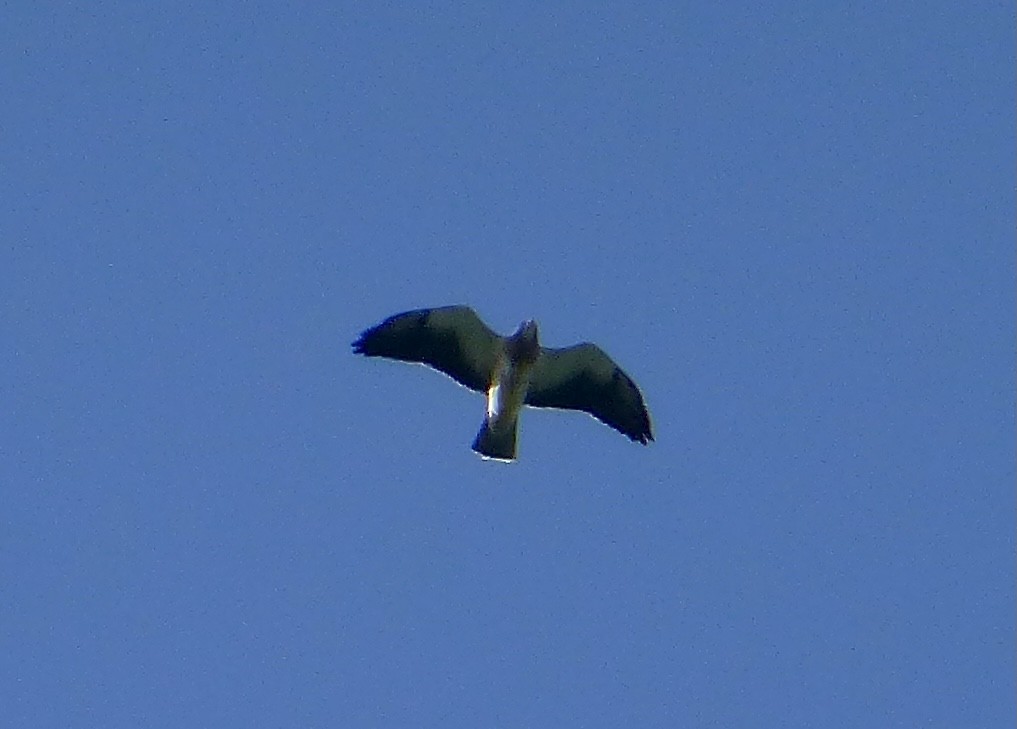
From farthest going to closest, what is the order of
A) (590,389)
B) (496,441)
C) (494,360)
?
(590,389), (494,360), (496,441)

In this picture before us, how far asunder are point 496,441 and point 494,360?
0.95 m

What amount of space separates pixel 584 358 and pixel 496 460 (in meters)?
1.63

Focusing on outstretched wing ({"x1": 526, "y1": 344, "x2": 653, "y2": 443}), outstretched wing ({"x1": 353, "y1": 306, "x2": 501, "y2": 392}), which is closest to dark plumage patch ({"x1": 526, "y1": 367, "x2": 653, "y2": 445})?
outstretched wing ({"x1": 526, "y1": 344, "x2": 653, "y2": 443})

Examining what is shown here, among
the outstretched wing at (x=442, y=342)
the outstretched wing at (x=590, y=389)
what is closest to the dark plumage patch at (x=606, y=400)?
the outstretched wing at (x=590, y=389)

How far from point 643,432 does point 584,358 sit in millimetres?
1086

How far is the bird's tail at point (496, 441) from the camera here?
2605 cm

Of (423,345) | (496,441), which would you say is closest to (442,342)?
(423,345)

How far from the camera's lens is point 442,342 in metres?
26.5

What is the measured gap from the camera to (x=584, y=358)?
26859 millimetres

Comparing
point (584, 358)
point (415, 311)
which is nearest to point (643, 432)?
point (584, 358)

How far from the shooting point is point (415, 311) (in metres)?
26.3

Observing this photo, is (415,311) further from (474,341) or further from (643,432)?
(643,432)

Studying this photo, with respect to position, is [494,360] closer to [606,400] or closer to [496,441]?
[496,441]

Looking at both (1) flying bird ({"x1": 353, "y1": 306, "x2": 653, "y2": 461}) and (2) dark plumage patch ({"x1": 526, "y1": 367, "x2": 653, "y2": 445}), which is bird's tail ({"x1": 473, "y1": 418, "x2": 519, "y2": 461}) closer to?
(1) flying bird ({"x1": 353, "y1": 306, "x2": 653, "y2": 461})
